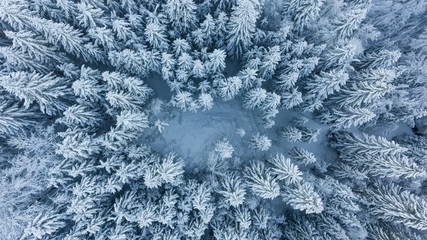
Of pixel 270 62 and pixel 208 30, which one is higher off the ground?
pixel 208 30

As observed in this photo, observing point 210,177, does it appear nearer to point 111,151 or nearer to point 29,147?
point 111,151

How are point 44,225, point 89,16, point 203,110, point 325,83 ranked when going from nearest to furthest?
point 44,225, point 89,16, point 325,83, point 203,110

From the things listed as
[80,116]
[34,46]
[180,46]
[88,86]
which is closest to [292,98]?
[180,46]

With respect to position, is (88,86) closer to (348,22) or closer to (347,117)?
(348,22)

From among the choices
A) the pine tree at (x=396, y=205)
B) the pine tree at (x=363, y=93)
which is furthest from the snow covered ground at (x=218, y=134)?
the pine tree at (x=396, y=205)

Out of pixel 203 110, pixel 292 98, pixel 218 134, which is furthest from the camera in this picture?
pixel 218 134
